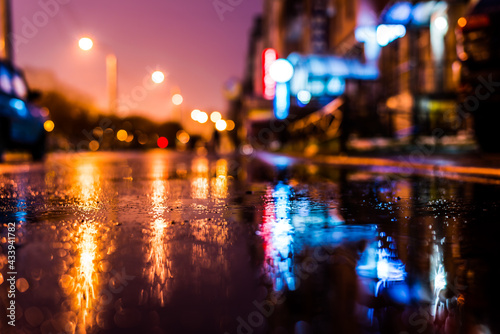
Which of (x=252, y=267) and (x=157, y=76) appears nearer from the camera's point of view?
(x=252, y=267)

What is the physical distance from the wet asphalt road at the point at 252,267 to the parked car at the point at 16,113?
7.59m

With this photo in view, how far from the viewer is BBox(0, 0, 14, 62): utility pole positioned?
1931 centimetres

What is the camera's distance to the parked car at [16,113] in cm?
1374

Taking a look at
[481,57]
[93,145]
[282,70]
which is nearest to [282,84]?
[282,70]

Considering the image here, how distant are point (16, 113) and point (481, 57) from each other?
10568 mm

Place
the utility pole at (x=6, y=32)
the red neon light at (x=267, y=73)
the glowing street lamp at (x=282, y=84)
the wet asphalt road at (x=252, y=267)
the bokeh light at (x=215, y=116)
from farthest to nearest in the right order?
the red neon light at (x=267, y=73) < the bokeh light at (x=215, y=116) < the glowing street lamp at (x=282, y=84) < the utility pole at (x=6, y=32) < the wet asphalt road at (x=252, y=267)

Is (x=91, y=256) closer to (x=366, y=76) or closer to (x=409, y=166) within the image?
(x=409, y=166)

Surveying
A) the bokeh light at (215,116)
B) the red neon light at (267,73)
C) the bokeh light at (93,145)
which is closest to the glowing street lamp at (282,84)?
the red neon light at (267,73)

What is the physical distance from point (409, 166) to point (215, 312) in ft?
37.1

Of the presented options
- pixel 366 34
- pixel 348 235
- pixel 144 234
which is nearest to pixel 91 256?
pixel 144 234

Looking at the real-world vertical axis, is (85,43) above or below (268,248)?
above

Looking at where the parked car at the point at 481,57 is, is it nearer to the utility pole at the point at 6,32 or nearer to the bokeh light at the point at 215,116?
the utility pole at the point at 6,32

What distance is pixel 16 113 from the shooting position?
14.5 m

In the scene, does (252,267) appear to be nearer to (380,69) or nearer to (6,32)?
(6,32)
